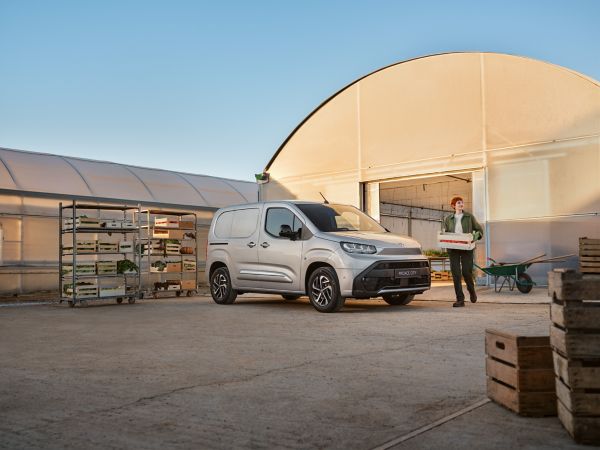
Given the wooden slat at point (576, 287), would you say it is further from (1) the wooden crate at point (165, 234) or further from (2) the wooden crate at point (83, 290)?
(1) the wooden crate at point (165, 234)

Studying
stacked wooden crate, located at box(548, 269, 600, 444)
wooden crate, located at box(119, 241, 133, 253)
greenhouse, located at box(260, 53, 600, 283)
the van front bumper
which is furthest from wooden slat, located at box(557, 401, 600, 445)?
wooden crate, located at box(119, 241, 133, 253)

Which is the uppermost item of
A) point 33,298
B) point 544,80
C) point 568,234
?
point 544,80

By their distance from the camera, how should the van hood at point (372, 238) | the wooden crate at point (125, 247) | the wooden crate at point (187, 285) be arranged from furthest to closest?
the wooden crate at point (187, 285), the wooden crate at point (125, 247), the van hood at point (372, 238)

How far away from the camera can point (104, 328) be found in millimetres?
9438

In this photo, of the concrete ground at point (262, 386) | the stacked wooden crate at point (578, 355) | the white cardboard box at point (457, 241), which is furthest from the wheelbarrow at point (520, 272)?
the stacked wooden crate at point (578, 355)

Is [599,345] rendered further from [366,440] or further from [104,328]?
[104,328]

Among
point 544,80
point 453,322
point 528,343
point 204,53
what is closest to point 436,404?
point 528,343

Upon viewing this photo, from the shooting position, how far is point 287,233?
11.7 m

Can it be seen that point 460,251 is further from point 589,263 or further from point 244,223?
point 244,223

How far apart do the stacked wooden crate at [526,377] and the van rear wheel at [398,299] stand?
7980 mm

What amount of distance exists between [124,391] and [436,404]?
7.30 feet

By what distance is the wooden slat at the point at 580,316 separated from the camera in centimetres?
349

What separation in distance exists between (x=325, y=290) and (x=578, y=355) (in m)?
7.58

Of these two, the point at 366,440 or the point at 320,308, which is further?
the point at 320,308
